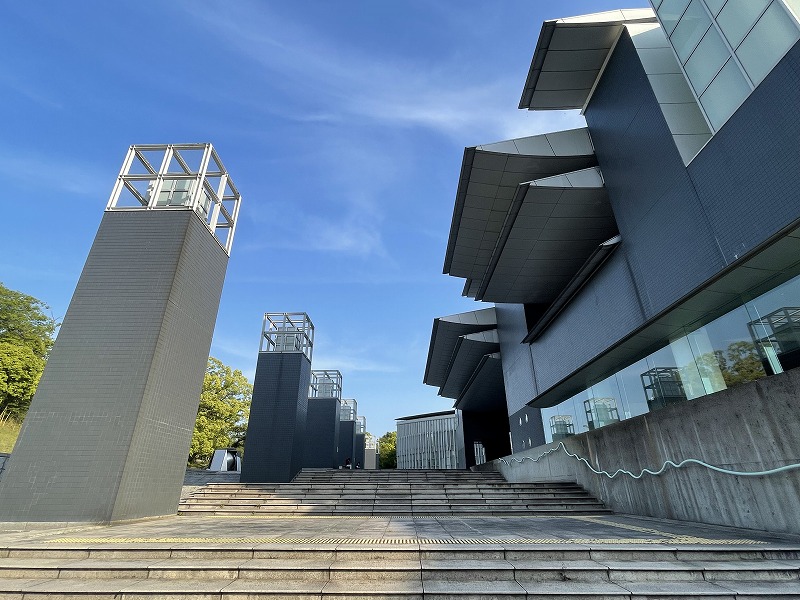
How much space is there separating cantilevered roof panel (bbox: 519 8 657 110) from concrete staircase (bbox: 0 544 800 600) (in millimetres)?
10837

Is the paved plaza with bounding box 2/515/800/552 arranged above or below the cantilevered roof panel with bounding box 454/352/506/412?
below

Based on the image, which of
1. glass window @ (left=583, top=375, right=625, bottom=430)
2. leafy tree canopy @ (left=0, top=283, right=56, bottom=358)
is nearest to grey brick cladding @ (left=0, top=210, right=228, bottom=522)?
glass window @ (left=583, top=375, right=625, bottom=430)

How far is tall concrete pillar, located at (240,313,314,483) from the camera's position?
57.8 feet

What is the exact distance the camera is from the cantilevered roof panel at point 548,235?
1115cm

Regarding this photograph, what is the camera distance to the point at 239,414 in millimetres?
31703

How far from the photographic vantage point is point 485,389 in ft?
99.1

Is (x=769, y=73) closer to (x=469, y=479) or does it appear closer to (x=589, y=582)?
(x=589, y=582)

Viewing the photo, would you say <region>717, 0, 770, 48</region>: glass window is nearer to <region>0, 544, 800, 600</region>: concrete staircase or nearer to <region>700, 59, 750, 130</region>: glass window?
<region>700, 59, 750, 130</region>: glass window

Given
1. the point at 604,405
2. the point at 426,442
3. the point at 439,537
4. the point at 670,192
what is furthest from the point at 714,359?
the point at 426,442

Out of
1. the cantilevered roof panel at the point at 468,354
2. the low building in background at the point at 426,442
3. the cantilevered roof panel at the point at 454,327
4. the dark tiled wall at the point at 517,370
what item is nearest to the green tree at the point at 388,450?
the low building in background at the point at 426,442

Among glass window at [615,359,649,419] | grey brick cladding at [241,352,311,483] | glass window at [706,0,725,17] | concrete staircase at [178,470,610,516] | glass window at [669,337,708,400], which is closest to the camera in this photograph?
glass window at [706,0,725,17]

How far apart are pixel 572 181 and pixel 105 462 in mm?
13524

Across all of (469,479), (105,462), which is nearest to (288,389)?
(469,479)

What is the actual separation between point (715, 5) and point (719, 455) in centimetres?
786
